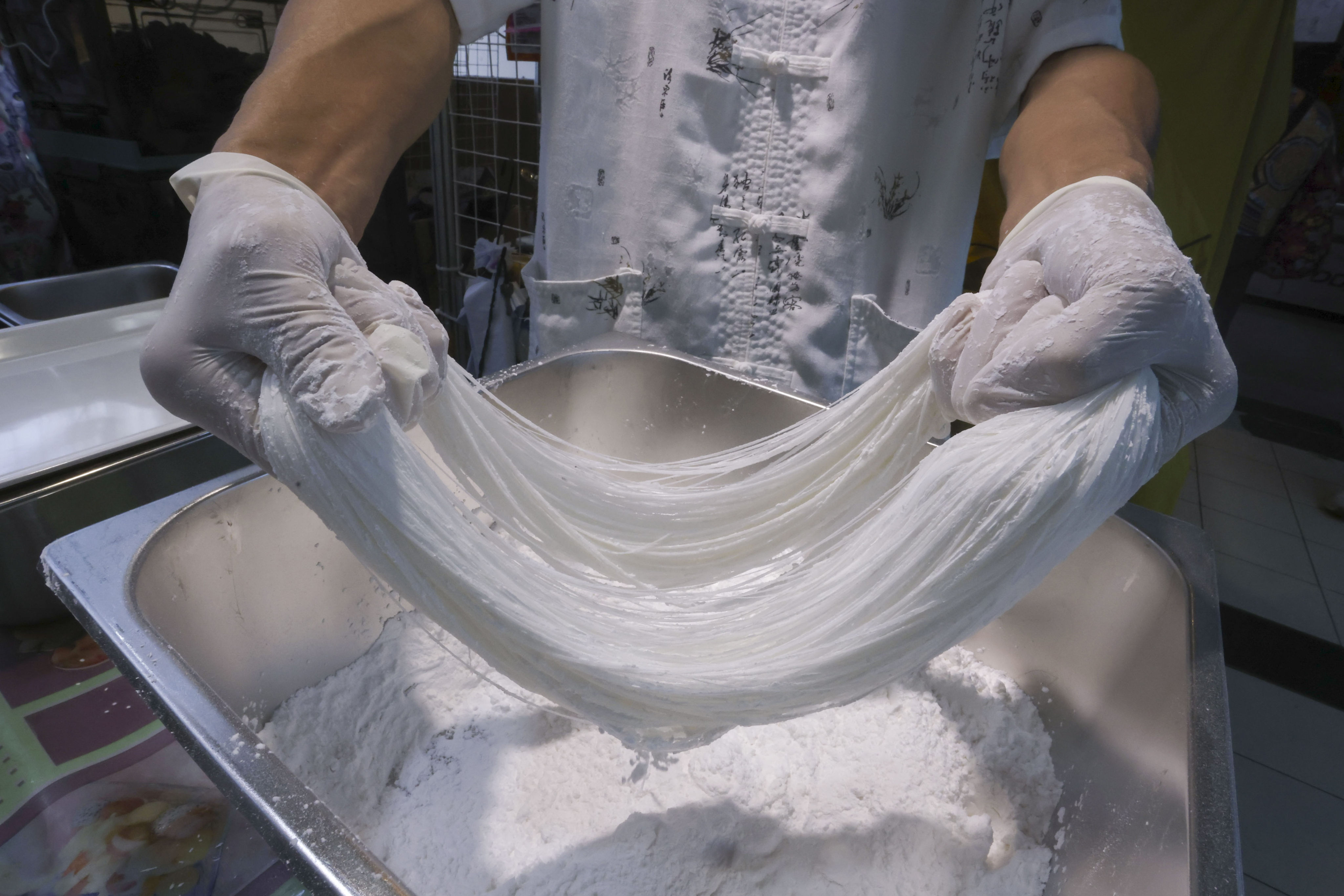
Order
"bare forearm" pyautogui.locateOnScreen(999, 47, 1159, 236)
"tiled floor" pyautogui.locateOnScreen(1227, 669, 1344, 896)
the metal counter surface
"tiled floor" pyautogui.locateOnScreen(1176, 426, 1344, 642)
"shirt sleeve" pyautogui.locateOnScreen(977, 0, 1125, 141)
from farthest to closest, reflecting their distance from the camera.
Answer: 1. "tiled floor" pyautogui.locateOnScreen(1176, 426, 1344, 642)
2. "tiled floor" pyautogui.locateOnScreen(1227, 669, 1344, 896)
3. the metal counter surface
4. "shirt sleeve" pyautogui.locateOnScreen(977, 0, 1125, 141)
5. "bare forearm" pyautogui.locateOnScreen(999, 47, 1159, 236)

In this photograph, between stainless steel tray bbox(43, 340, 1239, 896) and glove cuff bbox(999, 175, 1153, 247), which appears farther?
glove cuff bbox(999, 175, 1153, 247)

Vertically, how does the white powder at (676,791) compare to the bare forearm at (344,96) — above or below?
below

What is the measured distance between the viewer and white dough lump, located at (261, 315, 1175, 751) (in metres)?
0.50

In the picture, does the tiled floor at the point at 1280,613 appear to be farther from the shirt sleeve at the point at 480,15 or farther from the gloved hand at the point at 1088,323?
the shirt sleeve at the point at 480,15

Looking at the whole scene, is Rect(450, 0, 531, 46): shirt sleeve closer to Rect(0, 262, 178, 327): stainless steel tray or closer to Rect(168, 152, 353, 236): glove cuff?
Rect(168, 152, 353, 236): glove cuff

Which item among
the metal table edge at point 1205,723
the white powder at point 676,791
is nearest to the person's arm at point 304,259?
the white powder at point 676,791

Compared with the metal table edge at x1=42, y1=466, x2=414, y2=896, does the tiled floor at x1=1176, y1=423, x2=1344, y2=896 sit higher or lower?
lower

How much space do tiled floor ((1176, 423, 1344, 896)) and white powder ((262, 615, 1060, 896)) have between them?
918 millimetres

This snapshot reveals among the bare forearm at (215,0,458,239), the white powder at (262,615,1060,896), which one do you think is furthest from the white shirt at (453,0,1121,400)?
the white powder at (262,615,1060,896)

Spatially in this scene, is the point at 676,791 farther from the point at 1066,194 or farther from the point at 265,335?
the point at 1066,194

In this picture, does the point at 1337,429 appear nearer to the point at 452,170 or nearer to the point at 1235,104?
the point at 1235,104

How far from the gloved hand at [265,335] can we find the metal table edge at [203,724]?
179 mm

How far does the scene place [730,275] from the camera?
1128 mm

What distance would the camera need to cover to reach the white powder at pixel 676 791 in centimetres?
66
